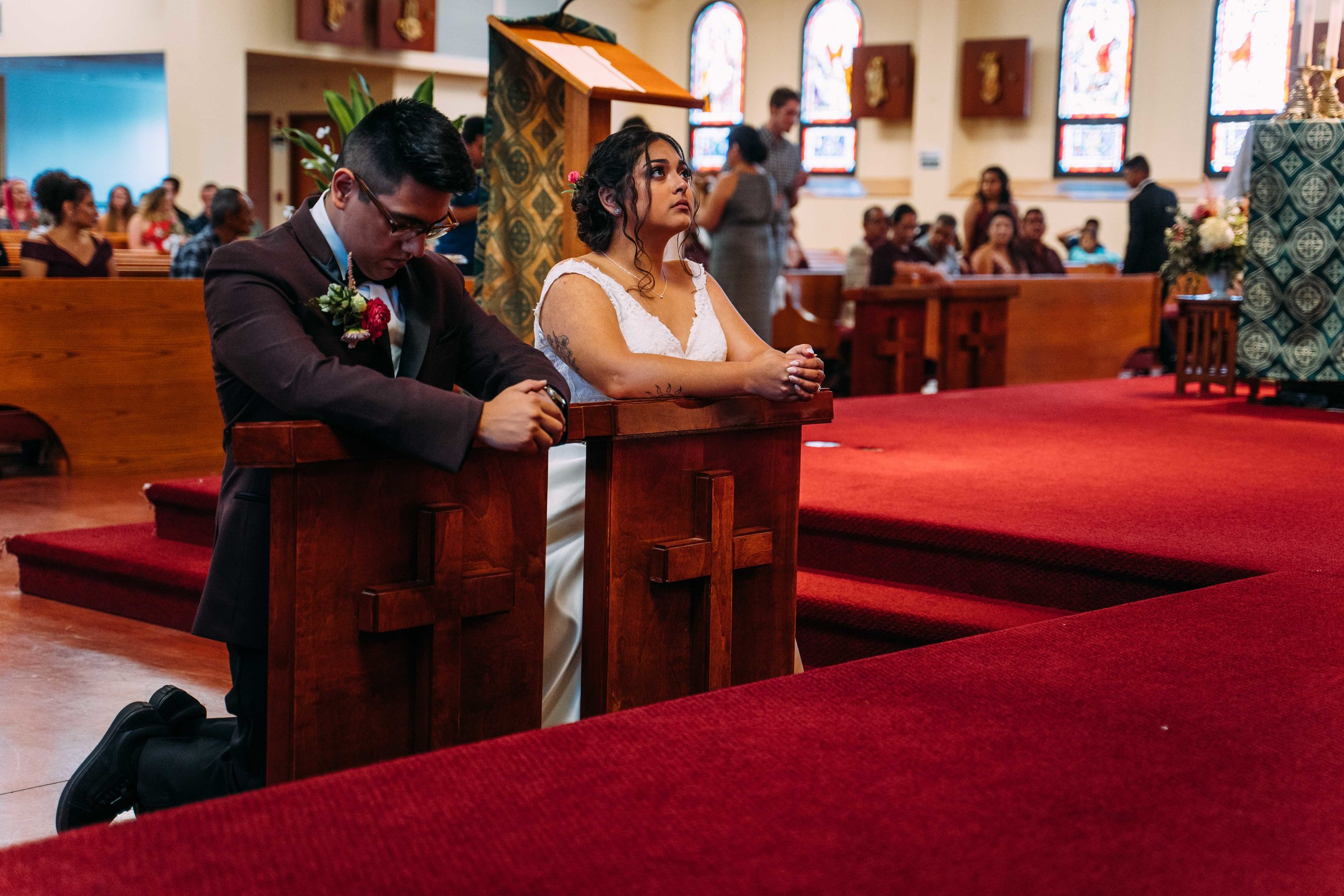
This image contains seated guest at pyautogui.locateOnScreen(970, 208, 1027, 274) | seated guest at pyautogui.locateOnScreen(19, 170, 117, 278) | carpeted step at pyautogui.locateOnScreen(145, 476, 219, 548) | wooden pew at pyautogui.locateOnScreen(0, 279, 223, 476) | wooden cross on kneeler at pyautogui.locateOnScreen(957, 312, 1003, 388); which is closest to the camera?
carpeted step at pyautogui.locateOnScreen(145, 476, 219, 548)

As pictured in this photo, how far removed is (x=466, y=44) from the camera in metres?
14.4

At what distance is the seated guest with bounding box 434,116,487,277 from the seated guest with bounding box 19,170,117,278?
1.80m

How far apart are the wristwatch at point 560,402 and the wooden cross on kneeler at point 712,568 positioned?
0.26m

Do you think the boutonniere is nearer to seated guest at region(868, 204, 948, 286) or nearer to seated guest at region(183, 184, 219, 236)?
seated guest at region(868, 204, 948, 286)

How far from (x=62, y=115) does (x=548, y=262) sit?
563 inches

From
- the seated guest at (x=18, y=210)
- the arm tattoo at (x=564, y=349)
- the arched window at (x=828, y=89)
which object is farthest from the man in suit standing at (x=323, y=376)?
the arched window at (x=828, y=89)

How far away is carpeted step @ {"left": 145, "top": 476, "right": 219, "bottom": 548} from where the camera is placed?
3.89 m

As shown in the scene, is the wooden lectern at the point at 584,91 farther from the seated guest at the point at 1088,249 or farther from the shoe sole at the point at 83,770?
the seated guest at the point at 1088,249

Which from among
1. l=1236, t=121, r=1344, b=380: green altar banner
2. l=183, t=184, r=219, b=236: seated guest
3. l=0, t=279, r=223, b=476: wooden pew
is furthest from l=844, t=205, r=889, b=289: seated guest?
l=0, t=279, r=223, b=476: wooden pew

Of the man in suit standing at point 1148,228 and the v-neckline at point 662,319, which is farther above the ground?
the man in suit standing at point 1148,228

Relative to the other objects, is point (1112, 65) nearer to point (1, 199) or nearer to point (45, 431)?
point (1, 199)

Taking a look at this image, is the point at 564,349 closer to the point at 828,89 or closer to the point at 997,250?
the point at 997,250

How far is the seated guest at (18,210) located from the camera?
1191 cm

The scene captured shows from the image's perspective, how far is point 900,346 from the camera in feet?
22.1
